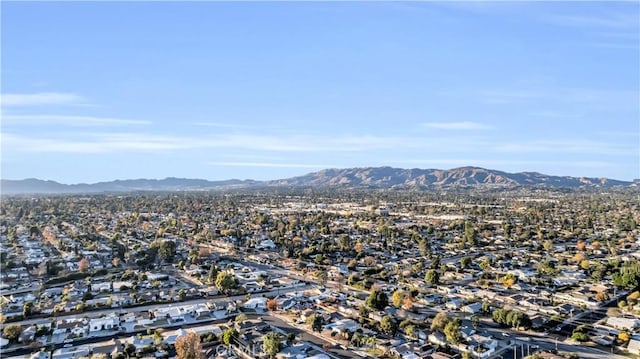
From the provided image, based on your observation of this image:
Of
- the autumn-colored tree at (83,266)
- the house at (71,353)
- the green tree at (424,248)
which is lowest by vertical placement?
the house at (71,353)

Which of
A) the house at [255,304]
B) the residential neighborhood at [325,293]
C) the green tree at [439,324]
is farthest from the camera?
the house at [255,304]

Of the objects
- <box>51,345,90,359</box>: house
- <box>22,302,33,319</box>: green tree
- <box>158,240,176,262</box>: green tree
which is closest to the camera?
<box>51,345,90,359</box>: house

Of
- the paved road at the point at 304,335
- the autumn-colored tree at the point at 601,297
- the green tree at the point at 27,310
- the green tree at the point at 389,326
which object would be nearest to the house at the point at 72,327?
the green tree at the point at 27,310

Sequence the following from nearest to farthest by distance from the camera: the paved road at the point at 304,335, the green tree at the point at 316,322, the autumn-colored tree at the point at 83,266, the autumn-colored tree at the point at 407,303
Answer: the paved road at the point at 304,335, the green tree at the point at 316,322, the autumn-colored tree at the point at 407,303, the autumn-colored tree at the point at 83,266

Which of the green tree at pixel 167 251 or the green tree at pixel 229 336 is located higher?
the green tree at pixel 167 251

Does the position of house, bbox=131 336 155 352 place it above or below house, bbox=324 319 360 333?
below

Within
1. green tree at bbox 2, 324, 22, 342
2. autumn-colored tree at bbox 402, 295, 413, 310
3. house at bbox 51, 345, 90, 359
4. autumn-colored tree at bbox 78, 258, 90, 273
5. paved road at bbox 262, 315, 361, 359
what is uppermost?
autumn-colored tree at bbox 78, 258, 90, 273

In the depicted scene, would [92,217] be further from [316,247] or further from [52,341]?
[52,341]

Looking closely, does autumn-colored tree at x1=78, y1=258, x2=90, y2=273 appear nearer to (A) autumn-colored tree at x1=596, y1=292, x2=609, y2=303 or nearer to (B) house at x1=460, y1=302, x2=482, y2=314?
(B) house at x1=460, y1=302, x2=482, y2=314

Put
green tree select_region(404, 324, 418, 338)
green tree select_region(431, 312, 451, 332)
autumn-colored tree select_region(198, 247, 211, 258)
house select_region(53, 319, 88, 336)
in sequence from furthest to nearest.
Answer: autumn-colored tree select_region(198, 247, 211, 258) → house select_region(53, 319, 88, 336) → green tree select_region(431, 312, 451, 332) → green tree select_region(404, 324, 418, 338)

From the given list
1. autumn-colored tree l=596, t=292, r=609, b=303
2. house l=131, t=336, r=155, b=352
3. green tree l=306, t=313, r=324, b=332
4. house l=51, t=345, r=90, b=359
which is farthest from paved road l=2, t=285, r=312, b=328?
autumn-colored tree l=596, t=292, r=609, b=303

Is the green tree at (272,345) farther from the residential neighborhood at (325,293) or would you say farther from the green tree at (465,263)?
the green tree at (465,263)

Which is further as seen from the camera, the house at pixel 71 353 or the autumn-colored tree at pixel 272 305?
the autumn-colored tree at pixel 272 305
